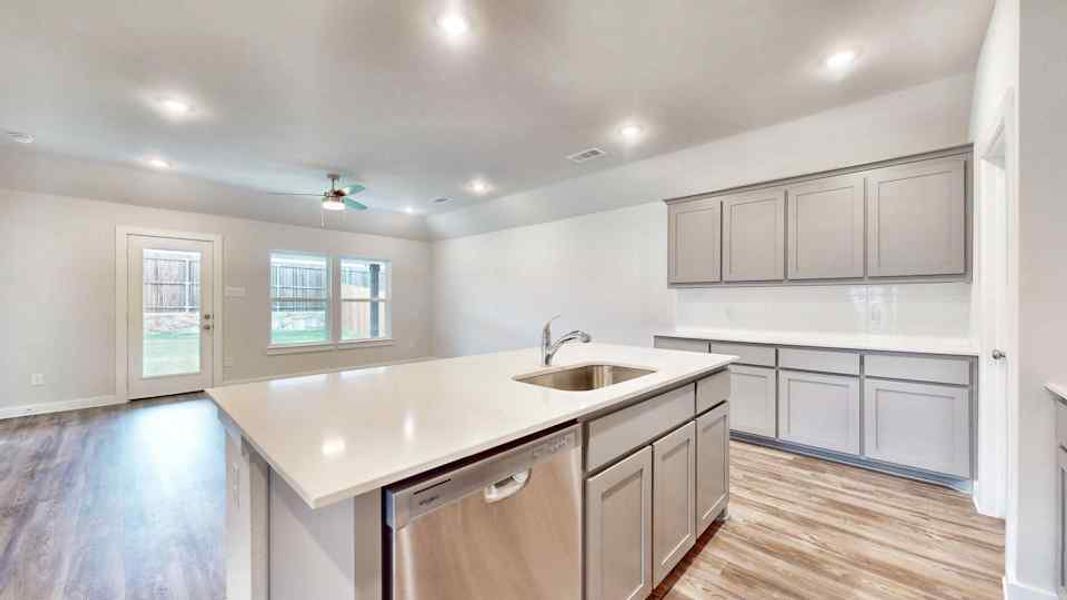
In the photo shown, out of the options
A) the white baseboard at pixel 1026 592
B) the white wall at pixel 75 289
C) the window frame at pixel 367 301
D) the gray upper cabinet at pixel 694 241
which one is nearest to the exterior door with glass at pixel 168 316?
the white wall at pixel 75 289

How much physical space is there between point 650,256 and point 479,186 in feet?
7.43

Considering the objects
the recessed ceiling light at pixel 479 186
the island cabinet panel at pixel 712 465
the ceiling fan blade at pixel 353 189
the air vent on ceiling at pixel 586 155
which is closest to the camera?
the island cabinet panel at pixel 712 465

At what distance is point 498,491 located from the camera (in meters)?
1.08

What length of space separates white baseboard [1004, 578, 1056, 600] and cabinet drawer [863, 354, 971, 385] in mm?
1475

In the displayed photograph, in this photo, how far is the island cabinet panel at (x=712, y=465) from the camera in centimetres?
203

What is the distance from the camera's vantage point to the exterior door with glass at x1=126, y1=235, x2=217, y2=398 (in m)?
5.09

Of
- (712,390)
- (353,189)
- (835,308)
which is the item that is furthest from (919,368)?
(353,189)

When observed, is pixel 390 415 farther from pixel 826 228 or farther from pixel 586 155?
pixel 826 228

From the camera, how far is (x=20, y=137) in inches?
144

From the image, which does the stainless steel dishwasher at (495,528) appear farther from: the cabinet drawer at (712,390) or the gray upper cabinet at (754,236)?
the gray upper cabinet at (754,236)

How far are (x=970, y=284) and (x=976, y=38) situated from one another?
169 cm

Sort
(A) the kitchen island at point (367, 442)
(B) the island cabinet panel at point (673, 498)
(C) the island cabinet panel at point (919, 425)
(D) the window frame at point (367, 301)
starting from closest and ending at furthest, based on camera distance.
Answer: (A) the kitchen island at point (367, 442) < (B) the island cabinet panel at point (673, 498) < (C) the island cabinet panel at point (919, 425) < (D) the window frame at point (367, 301)

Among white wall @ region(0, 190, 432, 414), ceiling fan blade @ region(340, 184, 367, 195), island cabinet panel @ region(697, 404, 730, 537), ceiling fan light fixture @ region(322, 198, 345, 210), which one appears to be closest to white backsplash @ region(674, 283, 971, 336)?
island cabinet panel @ region(697, 404, 730, 537)

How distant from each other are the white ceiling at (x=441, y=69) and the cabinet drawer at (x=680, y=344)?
71.1 inches
